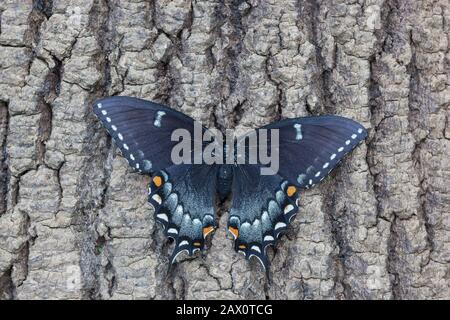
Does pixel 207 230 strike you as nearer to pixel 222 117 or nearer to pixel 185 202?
pixel 185 202

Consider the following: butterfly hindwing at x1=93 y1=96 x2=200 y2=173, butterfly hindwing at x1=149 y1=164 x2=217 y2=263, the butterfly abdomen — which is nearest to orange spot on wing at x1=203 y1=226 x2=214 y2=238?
butterfly hindwing at x1=149 y1=164 x2=217 y2=263

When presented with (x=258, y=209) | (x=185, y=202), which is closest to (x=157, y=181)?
(x=185, y=202)

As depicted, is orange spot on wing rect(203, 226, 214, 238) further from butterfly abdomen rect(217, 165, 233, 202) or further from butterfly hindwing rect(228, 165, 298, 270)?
butterfly abdomen rect(217, 165, 233, 202)

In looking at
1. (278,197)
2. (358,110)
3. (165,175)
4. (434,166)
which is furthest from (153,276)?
(434,166)

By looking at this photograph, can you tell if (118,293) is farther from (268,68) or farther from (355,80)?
(355,80)

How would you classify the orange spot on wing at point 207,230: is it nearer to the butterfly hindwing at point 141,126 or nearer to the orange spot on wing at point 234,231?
the orange spot on wing at point 234,231

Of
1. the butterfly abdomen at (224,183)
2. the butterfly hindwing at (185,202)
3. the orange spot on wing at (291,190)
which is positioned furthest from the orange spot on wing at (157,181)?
the orange spot on wing at (291,190)
